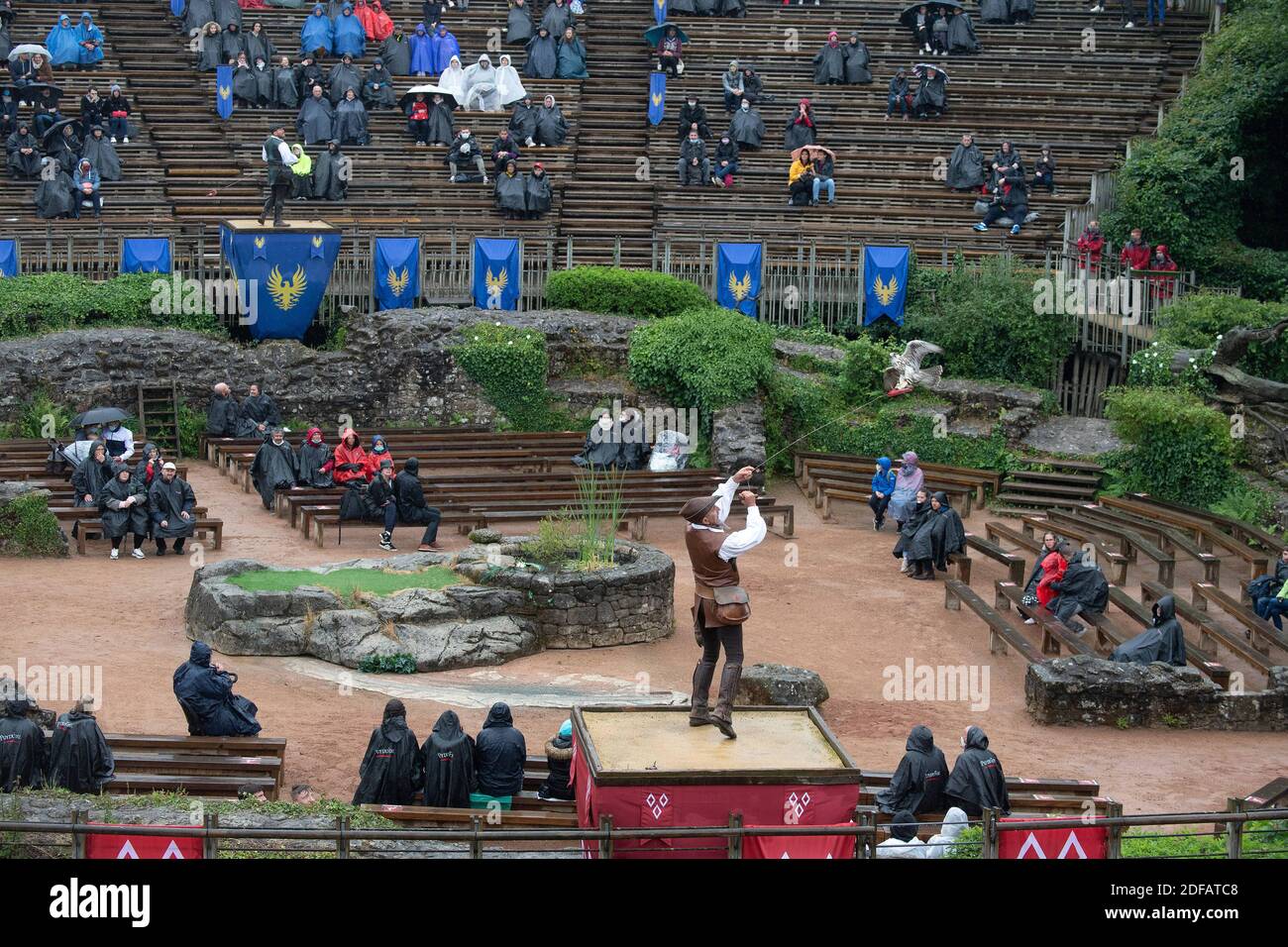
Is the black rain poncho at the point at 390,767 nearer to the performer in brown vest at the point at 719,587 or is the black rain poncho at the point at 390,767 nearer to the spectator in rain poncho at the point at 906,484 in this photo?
the performer in brown vest at the point at 719,587

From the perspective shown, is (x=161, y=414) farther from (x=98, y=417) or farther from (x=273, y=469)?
(x=273, y=469)

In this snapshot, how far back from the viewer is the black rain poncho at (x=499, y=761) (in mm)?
15484

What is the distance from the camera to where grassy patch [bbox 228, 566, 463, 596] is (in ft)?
68.1

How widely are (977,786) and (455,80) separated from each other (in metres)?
26.3

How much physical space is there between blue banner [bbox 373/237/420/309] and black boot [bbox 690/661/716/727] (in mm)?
18639

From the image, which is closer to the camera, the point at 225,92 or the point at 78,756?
the point at 78,756

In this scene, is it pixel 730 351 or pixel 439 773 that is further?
pixel 730 351

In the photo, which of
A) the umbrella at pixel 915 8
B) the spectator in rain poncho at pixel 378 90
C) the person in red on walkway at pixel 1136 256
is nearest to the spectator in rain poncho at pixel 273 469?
the spectator in rain poncho at pixel 378 90

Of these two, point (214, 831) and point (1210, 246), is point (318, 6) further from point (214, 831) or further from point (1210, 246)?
point (214, 831)

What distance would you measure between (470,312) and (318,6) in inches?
467

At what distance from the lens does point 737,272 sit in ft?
110

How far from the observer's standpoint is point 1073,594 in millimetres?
22188

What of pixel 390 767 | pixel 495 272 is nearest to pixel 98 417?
pixel 495 272
